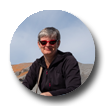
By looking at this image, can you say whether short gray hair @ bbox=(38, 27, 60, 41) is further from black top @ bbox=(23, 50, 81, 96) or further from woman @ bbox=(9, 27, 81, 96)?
black top @ bbox=(23, 50, 81, 96)

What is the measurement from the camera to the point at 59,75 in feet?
4.13

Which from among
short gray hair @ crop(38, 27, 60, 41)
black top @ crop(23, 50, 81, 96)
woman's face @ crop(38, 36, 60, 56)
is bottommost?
black top @ crop(23, 50, 81, 96)

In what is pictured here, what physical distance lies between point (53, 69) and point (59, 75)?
9 cm

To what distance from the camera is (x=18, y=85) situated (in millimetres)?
1544

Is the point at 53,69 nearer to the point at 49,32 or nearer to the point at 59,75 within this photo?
the point at 59,75

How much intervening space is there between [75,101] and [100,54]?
23.7 inches

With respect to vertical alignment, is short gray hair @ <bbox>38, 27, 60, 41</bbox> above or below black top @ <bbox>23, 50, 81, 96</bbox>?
above

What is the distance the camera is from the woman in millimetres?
1211

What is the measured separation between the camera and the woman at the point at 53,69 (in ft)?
3.97

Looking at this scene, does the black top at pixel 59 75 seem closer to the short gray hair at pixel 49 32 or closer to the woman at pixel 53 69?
the woman at pixel 53 69

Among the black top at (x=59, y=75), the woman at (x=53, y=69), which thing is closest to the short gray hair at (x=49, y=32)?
the woman at (x=53, y=69)

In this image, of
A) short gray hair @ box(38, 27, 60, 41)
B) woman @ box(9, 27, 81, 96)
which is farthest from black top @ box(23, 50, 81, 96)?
short gray hair @ box(38, 27, 60, 41)

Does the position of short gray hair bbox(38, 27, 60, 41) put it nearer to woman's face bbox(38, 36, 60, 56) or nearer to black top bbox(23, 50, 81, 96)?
woman's face bbox(38, 36, 60, 56)

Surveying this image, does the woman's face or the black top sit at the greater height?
the woman's face
